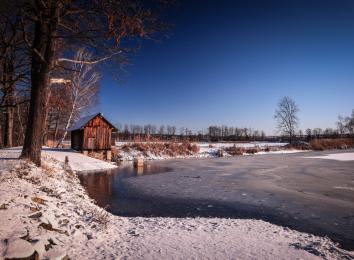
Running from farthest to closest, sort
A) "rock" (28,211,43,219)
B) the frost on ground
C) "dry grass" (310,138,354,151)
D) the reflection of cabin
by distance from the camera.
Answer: "dry grass" (310,138,354,151), the reflection of cabin, "rock" (28,211,43,219), the frost on ground

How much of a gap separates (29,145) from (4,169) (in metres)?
1.78

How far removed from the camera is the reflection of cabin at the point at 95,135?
27234mm

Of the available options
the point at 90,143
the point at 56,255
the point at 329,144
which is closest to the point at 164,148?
the point at 90,143

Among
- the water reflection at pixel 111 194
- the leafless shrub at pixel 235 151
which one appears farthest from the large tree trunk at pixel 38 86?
the leafless shrub at pixel 235 151

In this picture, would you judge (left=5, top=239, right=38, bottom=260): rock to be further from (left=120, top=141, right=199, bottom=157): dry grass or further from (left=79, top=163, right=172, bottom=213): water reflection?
(left=120, top=141, right=199, bottom=157): dry grass

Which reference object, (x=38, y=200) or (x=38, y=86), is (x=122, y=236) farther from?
(x=38, y=86)

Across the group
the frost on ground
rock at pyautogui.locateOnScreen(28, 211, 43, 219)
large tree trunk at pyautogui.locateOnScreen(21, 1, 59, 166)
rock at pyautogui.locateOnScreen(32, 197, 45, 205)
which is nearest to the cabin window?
large tree trunk at pyautogui.locateOnScreen(21, 1, 59, 166)

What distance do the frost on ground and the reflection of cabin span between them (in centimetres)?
2071

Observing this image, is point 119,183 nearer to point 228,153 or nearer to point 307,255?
point 307,255

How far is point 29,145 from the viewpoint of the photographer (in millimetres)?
9938

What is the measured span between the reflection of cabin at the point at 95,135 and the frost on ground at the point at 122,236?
20.7m

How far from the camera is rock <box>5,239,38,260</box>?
385 centimetres

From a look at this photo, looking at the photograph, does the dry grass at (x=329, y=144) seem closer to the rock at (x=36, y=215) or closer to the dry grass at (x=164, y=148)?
the dry grass at (x=164, y=148)

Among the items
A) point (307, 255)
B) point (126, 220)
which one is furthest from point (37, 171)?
point (307, 255)
